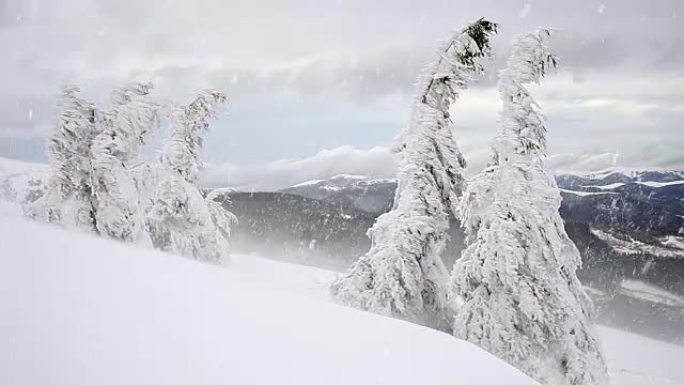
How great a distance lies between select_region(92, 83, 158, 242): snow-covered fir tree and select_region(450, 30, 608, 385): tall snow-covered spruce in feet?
29.3

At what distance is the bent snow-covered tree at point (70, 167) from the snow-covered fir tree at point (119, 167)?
0.34 m

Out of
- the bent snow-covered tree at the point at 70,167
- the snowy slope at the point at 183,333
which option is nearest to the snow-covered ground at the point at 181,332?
the snowy slope at the point at 183,333

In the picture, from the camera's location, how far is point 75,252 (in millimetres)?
6023

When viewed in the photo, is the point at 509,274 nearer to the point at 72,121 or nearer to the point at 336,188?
the point at 72,121

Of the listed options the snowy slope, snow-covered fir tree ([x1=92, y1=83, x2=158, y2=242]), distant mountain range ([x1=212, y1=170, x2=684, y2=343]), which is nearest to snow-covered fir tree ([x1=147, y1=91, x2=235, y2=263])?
snow-covered fir tree ([x1=92, y1=83, x2=158, y2=242])

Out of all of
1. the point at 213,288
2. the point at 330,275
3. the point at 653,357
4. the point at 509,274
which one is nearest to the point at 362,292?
the point at 509,274

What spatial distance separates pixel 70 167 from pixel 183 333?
12186 mm

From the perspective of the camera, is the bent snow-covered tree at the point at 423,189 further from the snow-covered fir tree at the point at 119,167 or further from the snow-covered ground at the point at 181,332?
the snow-covered fir tree at the point at 119,167

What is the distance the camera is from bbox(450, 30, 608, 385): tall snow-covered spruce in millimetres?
10891

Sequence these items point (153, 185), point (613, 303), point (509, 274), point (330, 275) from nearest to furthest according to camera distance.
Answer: point (509, 274), point (153, 185), point (330, 275), point (613, 303)

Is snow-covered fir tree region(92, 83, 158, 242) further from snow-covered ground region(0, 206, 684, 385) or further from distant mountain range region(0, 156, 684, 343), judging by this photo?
distant mountain range region(0, 156, 684, 343)

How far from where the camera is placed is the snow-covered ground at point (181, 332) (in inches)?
133

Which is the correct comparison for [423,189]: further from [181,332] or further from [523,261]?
[181,332]

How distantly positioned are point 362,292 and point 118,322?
27.9 ft
